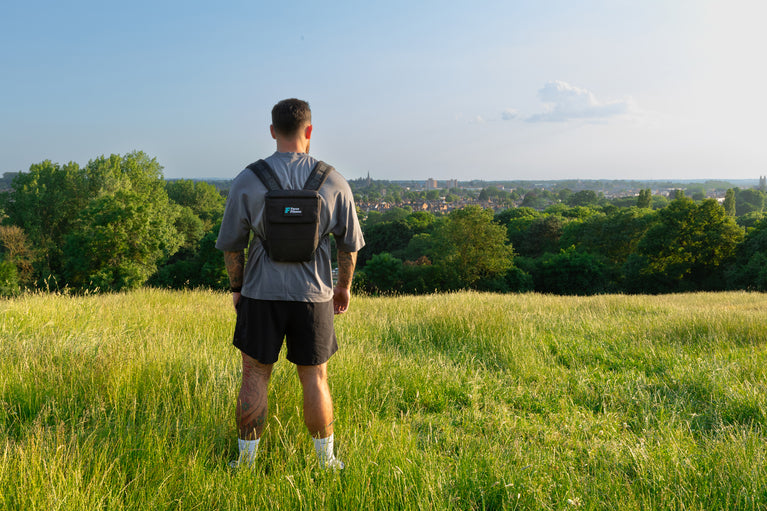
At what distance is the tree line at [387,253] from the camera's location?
31.2 metres

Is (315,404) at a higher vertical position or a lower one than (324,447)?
higher

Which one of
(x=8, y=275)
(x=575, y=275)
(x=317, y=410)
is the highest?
(x=317, y=410)

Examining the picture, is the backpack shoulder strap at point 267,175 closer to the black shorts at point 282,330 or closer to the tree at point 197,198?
the black shorts at point 282,330

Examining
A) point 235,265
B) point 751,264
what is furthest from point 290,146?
point 751,264

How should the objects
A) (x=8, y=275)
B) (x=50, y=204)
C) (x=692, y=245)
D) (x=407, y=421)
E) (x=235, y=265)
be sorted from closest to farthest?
(x=235, y=265)
(x=407, y=421)
(x=8, y=275)
(x=692, y=245)
(x=50, y=204)

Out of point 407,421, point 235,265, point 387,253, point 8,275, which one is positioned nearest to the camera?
point 235,265

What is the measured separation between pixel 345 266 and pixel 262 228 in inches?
23.5

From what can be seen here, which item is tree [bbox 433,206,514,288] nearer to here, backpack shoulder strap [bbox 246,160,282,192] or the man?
the man

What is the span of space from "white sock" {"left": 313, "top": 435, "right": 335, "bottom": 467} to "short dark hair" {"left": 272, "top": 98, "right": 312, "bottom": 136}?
190 cm

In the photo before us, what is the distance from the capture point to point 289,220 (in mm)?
2463

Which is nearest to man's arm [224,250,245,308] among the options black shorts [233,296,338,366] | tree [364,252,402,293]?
black shorts [233,296,338,366]

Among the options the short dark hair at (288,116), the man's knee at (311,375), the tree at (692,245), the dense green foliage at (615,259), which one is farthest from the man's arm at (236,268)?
the tree at (692,245)

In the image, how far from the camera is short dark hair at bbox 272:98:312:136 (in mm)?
2658

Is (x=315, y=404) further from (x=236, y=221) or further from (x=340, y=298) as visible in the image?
(x=236, y=221)
